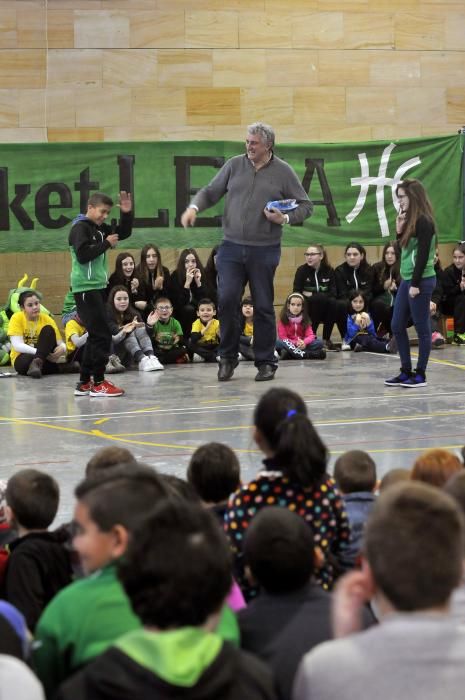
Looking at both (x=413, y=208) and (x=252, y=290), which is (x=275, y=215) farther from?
(x=413, y=208)

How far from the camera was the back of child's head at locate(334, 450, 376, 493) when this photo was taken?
13.5 ft

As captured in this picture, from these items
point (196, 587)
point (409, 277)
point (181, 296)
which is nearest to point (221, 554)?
point (196, 587)

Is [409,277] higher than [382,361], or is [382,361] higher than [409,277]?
[409,277]

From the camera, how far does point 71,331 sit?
11086mm

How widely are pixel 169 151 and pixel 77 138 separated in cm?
123

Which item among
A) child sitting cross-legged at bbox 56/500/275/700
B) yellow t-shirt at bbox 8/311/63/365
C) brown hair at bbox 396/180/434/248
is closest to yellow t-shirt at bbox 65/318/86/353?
yellow t-shirt at bbox 8/311/63/365

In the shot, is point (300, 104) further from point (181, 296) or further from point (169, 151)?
point (181, 296)

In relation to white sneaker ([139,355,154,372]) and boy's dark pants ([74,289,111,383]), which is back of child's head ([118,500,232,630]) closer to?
boy's dark pants ([74,289,111,383])

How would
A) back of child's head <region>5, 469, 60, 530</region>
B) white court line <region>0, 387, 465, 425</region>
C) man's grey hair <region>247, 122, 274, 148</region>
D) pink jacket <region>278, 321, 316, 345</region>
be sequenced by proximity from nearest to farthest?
back of child's head <region>5, 469, 60, 530</region>
white court line <region>0, 387, 465, 425</region>
man's grey hair <region>247, 122, 274, 148</region>
pink jacket <region>278, 321, 316, 345</region>

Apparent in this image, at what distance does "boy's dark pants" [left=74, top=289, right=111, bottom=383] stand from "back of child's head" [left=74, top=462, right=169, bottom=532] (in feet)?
20.5

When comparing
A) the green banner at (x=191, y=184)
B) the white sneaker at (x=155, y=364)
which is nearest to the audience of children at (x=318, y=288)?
the green banner at (x=191, y=184)

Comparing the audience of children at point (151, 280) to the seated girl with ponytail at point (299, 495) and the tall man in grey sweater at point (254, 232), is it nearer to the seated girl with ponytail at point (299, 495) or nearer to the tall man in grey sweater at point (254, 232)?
the tall man in grey sweater at point (254, 232)

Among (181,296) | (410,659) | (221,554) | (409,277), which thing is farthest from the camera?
(181,296)

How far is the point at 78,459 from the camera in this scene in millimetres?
6535
